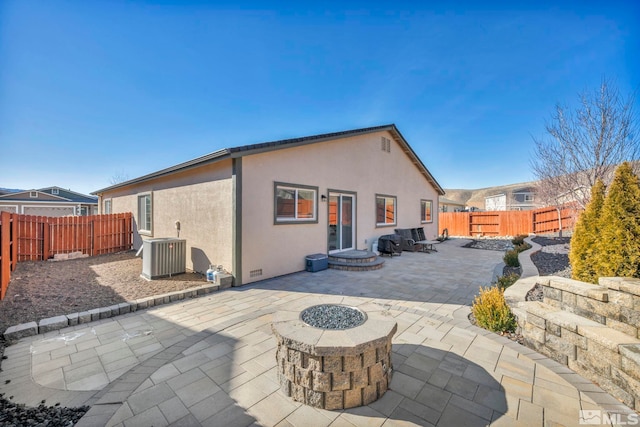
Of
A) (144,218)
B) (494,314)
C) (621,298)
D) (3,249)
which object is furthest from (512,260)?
(144,218)

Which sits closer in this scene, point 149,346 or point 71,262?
point 149,346

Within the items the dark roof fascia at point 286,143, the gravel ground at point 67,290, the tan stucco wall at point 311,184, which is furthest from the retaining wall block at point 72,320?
the dark roof fascia at point 286,143

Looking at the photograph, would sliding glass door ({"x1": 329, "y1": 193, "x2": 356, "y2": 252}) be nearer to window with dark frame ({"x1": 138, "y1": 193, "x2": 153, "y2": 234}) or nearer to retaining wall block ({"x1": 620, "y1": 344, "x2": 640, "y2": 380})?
retaining wall block ({"x1": 620, "y1": 344, "x2": 640, "y2": 380})

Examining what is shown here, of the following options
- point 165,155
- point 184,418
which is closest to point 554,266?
point 184,418

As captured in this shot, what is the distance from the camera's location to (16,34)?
16.2 feet

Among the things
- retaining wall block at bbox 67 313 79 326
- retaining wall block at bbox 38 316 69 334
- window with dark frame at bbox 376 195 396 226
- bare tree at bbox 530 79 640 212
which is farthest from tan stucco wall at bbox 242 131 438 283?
bare tree at bbox 530 79 640 212

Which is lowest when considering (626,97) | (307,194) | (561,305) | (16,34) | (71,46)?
(561,305)

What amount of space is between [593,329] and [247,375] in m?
3.61

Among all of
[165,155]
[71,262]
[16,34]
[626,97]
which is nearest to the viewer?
[16,34]

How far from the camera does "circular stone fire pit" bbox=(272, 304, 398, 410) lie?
2.04m

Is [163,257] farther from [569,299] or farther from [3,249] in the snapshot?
[569,299]

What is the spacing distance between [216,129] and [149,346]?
41.3 feet

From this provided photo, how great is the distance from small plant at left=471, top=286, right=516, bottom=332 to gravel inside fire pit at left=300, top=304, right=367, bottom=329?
2236mm

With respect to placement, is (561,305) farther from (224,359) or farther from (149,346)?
(149,346)
